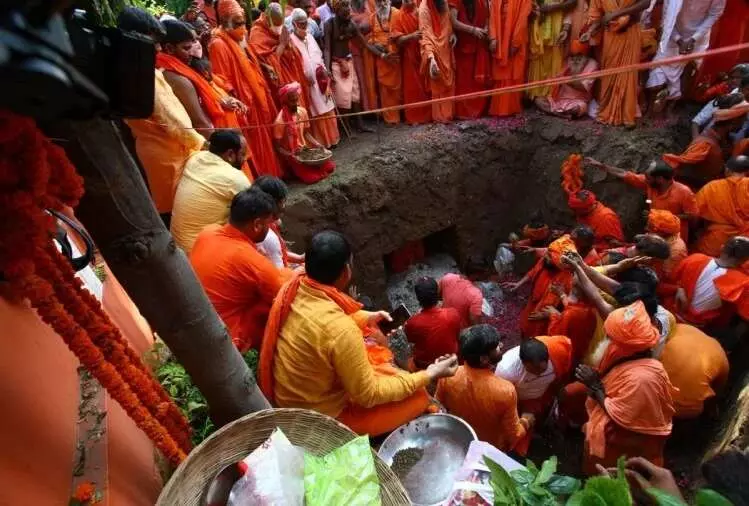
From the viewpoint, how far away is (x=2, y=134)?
1.18m

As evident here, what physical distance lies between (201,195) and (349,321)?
2.07 metres

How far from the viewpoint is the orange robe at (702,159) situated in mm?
6570

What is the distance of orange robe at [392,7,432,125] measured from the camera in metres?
7.93

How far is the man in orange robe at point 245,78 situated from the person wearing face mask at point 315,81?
30.0 inches

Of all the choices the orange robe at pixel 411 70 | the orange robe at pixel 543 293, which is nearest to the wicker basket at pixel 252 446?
the orange robe at pixel 543 293

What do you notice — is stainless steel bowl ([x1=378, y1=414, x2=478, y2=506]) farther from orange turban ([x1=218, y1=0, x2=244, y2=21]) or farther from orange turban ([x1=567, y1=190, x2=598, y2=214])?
orange turban ([x1=218, y1=0, x2=244, y2=21])

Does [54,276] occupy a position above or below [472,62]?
above

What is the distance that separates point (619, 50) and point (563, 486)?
23.9 feet

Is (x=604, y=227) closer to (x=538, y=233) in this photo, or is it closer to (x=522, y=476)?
(x=538, y=233)

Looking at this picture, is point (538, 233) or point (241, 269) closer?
point (241, 269)

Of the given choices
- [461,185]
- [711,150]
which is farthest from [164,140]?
[711,150]

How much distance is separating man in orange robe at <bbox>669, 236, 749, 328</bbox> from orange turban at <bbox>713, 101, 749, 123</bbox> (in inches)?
100

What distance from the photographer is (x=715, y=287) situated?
4.76 metres

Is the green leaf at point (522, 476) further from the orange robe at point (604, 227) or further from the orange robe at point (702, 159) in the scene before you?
the orange robe at point (702, 159)
